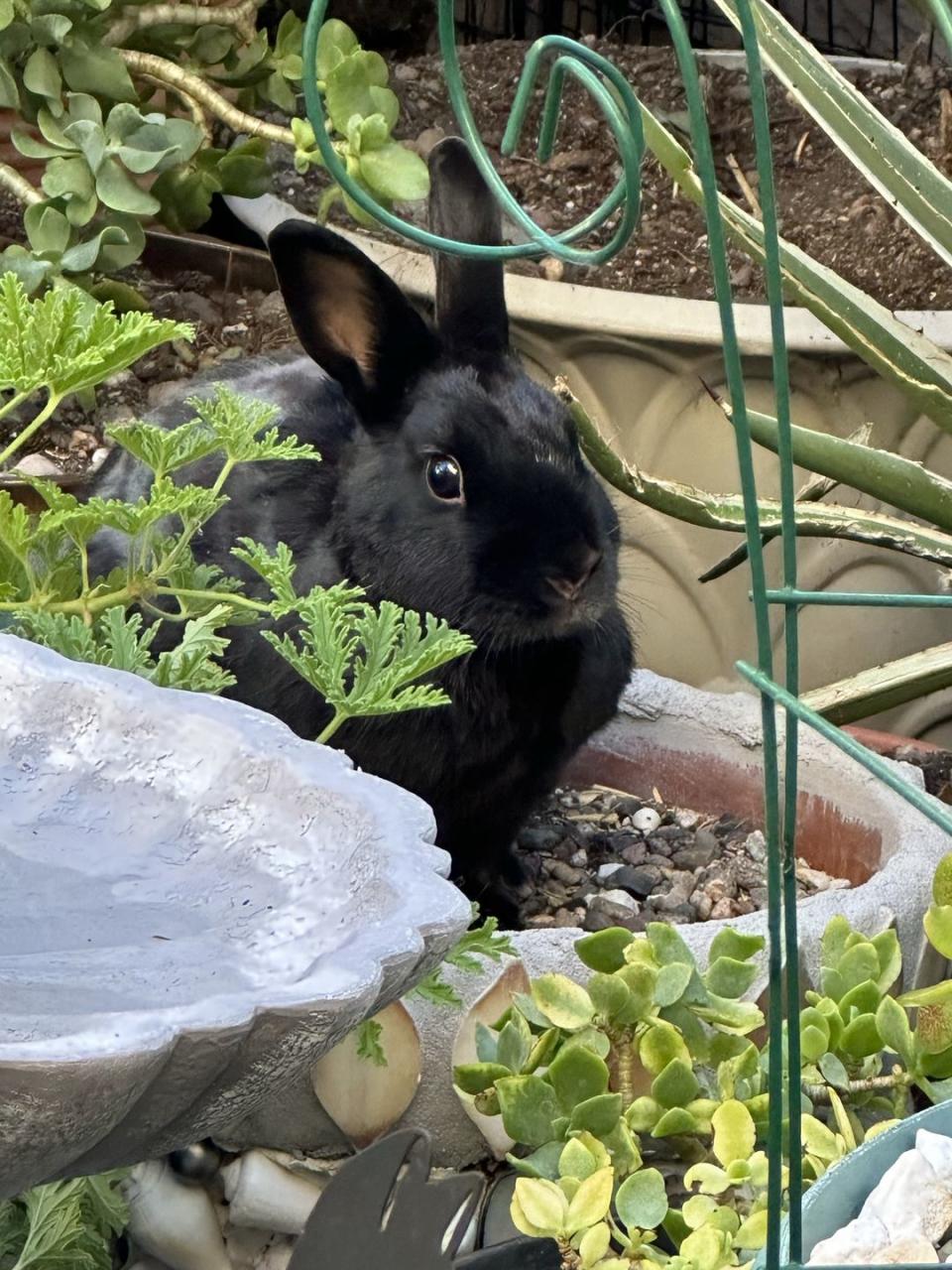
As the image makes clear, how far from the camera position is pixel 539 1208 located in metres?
1.49

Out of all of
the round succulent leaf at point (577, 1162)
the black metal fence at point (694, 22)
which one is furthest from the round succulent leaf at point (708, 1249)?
the black metal fence at point (694, 22)

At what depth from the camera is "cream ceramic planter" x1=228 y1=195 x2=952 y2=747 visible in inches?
106

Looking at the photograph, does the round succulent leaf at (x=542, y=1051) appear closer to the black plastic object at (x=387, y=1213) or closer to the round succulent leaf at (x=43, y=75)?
the black plastic object at (x=387, y=1213)

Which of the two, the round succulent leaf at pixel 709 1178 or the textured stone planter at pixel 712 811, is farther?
the textured stone planter at pixel 712 811

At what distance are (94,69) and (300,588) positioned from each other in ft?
4.08

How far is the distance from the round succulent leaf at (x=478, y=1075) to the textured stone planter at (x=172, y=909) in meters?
0.62

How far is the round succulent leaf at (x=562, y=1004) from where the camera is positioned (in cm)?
169

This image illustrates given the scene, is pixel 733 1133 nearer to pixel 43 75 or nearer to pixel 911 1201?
pixel 911 1201

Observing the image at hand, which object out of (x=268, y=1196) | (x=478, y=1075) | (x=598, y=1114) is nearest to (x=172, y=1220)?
(x=268, y=1196)

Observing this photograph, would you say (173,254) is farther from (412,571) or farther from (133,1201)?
(133,1201)

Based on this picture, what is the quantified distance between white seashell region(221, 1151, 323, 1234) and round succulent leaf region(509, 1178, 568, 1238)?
0.33 m

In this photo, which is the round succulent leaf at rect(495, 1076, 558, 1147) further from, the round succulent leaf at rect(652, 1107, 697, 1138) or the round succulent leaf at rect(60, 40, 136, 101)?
the round succulent leaf at rect(60, 40, 136, 101)

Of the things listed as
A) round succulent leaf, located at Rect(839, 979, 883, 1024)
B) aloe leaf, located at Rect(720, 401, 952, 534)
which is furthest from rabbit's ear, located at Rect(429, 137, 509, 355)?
round succulent leaf, located at Rect(839, 979, 883, 1024)

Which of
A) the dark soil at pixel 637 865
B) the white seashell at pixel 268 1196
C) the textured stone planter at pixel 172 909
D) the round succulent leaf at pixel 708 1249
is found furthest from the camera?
the dark soil at pixel 637 865
